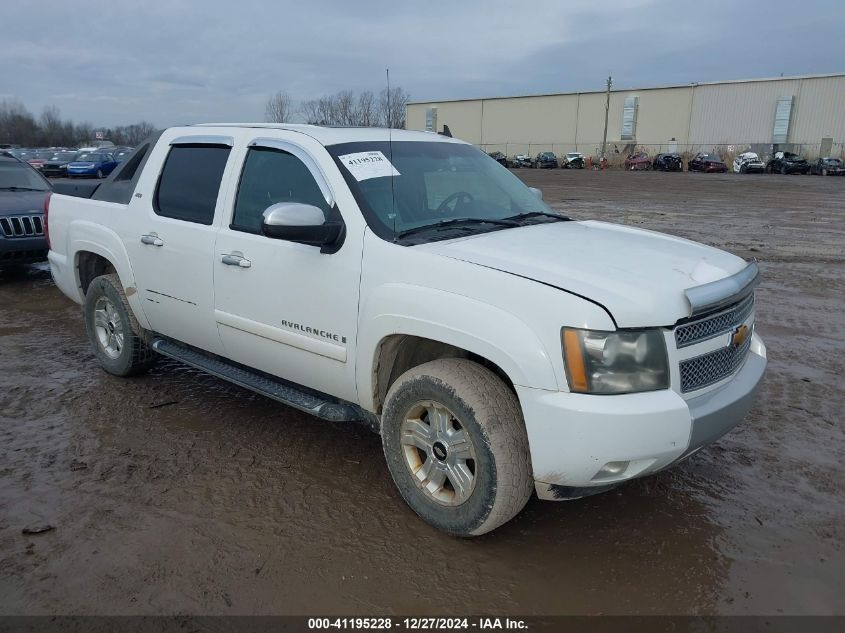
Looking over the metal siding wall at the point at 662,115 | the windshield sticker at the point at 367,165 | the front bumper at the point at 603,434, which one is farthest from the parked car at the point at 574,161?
the front bumper at the point at 603,434

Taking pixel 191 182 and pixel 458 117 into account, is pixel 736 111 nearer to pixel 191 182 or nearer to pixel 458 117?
pixel 458 117

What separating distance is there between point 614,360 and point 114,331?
13.1 feet

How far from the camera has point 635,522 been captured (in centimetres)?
330

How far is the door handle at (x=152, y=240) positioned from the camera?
4.36m

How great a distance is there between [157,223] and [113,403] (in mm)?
1342

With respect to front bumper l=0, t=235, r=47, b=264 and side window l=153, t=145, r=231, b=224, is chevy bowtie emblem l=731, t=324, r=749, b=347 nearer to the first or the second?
side window l=153, t=145, r=231, b=224

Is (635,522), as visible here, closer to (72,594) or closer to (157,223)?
(72,594)

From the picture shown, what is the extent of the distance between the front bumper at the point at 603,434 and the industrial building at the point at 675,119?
203 ft

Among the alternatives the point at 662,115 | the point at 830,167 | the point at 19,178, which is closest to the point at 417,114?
the point at 662,115

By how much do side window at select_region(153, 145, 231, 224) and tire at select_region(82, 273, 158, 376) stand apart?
2.86 feet

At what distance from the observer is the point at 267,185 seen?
3.88 meters

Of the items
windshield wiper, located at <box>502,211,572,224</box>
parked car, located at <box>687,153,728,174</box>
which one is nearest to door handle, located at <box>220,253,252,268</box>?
windshield wiper, located at <box>502,211,572,224</box>

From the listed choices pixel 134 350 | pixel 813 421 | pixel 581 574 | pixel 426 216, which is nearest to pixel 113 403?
pixel 134 350

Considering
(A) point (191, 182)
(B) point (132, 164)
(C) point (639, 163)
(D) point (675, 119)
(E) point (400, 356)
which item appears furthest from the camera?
(D) point (675, 119)
